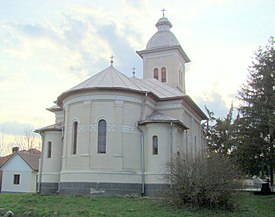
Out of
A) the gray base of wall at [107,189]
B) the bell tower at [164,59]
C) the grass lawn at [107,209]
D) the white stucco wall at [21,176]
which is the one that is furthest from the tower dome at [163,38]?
the grass lawn at [107,209]

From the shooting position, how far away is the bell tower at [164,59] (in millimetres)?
36062

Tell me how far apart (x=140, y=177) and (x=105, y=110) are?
16.5 feet

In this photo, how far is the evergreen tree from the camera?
26.2 meters

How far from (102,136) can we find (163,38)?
16.9m

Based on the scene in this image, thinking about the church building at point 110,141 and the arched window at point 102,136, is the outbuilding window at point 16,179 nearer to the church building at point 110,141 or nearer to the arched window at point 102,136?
the church building at point 110,141

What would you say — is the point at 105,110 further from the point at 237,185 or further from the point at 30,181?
the point at 30,181

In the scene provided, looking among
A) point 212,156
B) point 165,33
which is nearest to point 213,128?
point 165,33

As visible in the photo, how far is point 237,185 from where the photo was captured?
16.3 metres

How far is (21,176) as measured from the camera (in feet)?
137

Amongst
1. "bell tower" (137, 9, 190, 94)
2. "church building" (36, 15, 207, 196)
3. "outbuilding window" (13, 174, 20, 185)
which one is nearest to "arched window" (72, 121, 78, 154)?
"church building" (36, 15, 207, 196)

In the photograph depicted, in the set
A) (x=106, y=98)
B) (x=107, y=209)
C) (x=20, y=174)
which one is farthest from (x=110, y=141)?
(x=20, y=174)

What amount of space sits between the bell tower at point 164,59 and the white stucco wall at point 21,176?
1754cm

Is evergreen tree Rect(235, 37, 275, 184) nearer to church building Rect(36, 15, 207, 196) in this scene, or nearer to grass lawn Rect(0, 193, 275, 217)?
church building Rect(36, 15, 207, 196)

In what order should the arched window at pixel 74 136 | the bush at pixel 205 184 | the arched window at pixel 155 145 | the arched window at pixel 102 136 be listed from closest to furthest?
1. the bush at pixel 205 184
2. the arched window at pixel 102 136
3. the arched window at pixel 155 145
4. the arched window at pixel 74 136
